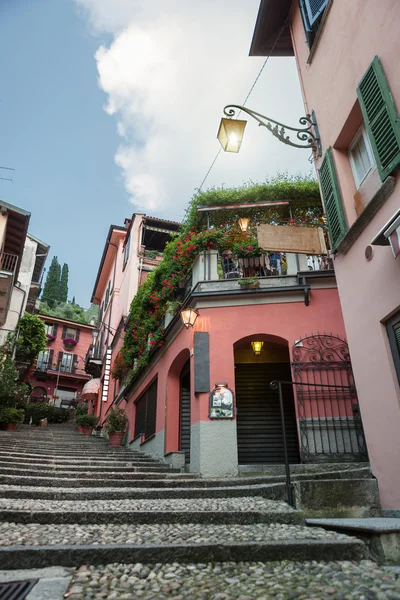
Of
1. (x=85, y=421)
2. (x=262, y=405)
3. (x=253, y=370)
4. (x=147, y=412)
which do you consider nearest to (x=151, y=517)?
(x=262, y=405)

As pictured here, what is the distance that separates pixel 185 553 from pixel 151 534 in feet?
2.02

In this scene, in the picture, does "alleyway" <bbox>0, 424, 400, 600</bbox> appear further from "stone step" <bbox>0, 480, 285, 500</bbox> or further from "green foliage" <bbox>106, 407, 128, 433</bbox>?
"green foliage" <bbox>106, 407, 128, 433</bbox>

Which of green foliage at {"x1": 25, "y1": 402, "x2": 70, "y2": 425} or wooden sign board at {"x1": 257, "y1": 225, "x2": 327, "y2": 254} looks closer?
wooden sign board at {"x1": 257, "y1": 225, "x2": 327, "y2": 254}

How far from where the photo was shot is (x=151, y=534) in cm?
358

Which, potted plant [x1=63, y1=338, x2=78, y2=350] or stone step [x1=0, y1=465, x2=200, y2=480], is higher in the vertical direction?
potted plant [x1=63, y1=338, x2=78, y2=350]

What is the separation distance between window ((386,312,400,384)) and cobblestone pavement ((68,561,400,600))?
222cm

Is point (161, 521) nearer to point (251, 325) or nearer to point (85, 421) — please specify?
point (251, 325)

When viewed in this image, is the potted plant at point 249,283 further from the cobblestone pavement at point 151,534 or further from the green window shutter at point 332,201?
the cobblestone pavement at point 151,534

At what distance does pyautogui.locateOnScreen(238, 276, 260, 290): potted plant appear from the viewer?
8734 millimetres

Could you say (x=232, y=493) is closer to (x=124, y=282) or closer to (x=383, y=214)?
(x=383, y=214)

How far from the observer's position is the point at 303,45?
7.50 m

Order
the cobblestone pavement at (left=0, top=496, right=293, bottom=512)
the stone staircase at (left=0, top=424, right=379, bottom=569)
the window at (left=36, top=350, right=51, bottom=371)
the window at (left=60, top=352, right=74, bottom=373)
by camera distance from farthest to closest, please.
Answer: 1. the window at (left=60, top=352, right=74, bottom=373)
2. the window at (left=36, top=350, right=51, bottom=371)
3. the cobblestone pavement at (left=0, top=496, right=293, bottom=512)
4. the stone staircase at (left=0, top=424, right=379, bottom=569)

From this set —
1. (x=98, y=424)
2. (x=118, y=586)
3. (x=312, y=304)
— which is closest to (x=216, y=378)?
(x=312, y=304)

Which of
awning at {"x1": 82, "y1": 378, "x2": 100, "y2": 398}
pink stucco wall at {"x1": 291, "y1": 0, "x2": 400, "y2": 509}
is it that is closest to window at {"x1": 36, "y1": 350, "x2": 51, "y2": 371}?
awning at {"x1": 82, "y1": 378, "x2": 100, "y2": 398}
